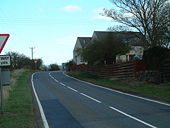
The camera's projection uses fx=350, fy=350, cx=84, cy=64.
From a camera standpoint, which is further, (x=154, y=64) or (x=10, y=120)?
(x=154, y=64)

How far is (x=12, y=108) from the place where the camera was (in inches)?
626

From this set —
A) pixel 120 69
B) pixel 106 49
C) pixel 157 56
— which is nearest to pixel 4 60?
pixel 157 56

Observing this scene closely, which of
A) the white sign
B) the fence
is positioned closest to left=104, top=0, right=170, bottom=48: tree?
the fence

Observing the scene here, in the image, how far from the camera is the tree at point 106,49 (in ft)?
152

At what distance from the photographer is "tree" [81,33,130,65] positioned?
4625 centimetres

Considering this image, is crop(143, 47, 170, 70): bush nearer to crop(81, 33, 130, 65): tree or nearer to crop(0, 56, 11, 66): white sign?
crop(81, 33, 130, 65): tree

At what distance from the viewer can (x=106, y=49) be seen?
47094mm

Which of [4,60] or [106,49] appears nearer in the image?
[4,60]

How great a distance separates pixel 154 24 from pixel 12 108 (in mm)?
23511

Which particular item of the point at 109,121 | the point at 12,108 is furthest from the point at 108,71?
the point at 109,121

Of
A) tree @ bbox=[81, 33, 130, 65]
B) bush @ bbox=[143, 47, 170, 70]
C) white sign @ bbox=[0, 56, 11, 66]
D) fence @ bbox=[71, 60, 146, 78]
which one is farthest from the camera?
tree @ bbox=[81, 33, 130, 65]

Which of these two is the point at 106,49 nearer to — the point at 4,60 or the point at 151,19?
the point at 151,19

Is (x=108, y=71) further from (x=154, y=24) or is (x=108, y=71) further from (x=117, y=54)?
(x=154, y=24)

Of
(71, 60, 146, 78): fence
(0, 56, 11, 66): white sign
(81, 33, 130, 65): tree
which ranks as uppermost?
(81, 33, 130, 65): tree
